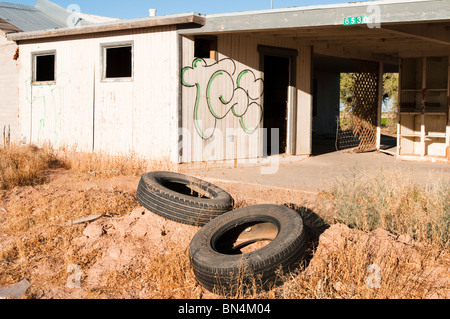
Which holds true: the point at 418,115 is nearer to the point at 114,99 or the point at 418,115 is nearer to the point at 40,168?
the point at 114,99

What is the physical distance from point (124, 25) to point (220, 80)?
7.56 feet

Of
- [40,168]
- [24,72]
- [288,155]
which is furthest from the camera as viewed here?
[24,72]

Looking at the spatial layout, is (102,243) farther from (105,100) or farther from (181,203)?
(105,100)

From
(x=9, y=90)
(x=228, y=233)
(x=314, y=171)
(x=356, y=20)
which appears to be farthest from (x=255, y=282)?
(x=9, y=90)

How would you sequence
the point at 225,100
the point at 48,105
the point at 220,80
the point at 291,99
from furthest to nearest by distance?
the point at 48,105 → the point at 291,99 → the point at 225,100 → the point at 220,80

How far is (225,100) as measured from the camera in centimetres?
1068

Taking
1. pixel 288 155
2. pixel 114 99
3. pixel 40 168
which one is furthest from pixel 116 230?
pixel 288 155

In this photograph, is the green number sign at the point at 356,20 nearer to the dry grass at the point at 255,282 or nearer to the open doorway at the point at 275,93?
the dry grass at the point at 255,282

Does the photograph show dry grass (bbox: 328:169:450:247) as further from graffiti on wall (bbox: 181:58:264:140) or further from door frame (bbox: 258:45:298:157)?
door frame (bbox: 258:45:298:157)

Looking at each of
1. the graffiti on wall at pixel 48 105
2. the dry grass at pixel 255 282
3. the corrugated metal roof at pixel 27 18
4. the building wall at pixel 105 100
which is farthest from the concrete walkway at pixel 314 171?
the corrugated metal roof at pixel 27 18

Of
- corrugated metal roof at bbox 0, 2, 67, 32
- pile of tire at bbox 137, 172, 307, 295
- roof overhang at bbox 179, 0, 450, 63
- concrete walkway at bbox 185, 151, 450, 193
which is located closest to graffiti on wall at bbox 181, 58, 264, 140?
roof overhang at bbox 179, 0, 450, 63

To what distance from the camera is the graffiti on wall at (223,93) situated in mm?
10195
